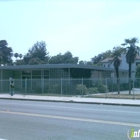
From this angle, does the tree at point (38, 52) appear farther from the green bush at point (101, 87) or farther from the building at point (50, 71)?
the green bush at point (101, 87)

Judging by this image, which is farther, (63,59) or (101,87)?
(63,59)

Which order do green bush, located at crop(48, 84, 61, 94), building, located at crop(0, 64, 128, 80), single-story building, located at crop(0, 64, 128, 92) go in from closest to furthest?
green bush, located at crop(48, 84, 61, 94), single-story building, located at crop(0, 64, 128, 92), building, located at crop(0, 64, 128, 80)

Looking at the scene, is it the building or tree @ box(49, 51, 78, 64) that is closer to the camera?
the building

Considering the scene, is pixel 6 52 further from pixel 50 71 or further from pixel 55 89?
pixel 55 89

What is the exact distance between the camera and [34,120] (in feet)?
40.7

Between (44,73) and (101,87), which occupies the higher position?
(44,73)

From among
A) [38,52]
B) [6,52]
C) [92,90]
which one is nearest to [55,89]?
[92,90]

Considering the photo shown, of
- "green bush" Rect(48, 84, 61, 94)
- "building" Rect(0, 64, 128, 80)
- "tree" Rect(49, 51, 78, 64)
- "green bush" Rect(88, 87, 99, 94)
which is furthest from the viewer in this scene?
"tree" Rect(49, 51, 78, 64)

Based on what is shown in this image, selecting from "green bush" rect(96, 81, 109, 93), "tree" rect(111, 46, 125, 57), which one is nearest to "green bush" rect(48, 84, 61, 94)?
"green bush" rect(96, 81, 109, 93)

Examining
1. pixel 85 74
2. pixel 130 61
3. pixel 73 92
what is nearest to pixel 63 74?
pixel 85 74

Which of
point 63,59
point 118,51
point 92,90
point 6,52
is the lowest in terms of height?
point 92,90

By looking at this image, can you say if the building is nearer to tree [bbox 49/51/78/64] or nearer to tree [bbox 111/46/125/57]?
tree [bbox 111/46/125/57]

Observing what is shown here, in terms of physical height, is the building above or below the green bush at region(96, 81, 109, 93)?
above

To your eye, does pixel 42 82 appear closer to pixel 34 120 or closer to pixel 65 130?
pixel 34 120
